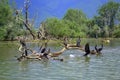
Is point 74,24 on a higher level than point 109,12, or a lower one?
lower

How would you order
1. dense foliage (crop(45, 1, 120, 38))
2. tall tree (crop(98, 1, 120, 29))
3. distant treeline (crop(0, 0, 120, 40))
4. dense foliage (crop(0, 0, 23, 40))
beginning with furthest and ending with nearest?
tall tree (crop(98, 1, 120, 29)), dense foliage (crop(45, 1, 120, 38)), distant treeline (crop(0, 0, 120, 40)), dense foliage (crop(0, 0, 23, 40))

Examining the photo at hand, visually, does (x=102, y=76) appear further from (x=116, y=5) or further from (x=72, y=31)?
(x=116, y=5)

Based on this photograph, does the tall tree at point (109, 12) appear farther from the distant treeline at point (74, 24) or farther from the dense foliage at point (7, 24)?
the dense foliage at point (7, 24)

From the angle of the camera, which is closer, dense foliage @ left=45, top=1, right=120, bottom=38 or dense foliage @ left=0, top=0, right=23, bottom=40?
dense foliage @ left=0, top=0, right=23, bottom=40

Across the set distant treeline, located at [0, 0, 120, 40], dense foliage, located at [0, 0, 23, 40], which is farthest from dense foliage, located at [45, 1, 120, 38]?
dense foliage, located at [0, 0, 23, 40]

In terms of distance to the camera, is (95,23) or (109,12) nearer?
(95,23)

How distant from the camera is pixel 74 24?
138 m

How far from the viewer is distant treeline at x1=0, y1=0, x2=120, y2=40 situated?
322 feet

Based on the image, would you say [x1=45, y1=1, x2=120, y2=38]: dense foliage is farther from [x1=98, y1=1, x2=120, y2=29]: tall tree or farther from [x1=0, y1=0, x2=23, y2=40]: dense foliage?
[x1=0, y1=0, x2=23, y2=40]: dense foliage

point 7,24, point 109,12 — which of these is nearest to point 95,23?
point 109,12

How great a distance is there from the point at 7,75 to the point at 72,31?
103m

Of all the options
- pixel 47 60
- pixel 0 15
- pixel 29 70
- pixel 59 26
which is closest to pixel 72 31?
pixel 59 26

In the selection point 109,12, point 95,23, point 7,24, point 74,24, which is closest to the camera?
point 7,24

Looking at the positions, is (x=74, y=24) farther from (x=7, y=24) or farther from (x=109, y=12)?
(x=7, y=24)
